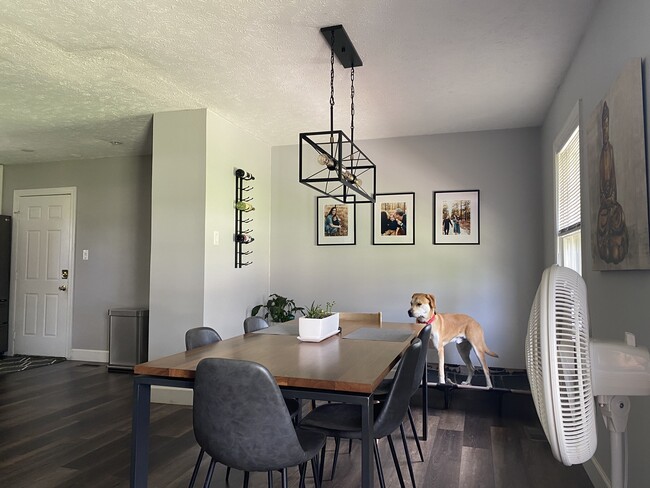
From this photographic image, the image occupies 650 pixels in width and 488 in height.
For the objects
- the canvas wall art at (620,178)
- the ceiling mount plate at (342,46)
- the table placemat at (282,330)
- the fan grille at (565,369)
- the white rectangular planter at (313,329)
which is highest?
the ceiling mount plate at (342,46)

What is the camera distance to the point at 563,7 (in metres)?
2.36

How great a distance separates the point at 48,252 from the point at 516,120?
555cm

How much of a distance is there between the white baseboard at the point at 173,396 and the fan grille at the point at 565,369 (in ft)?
10.9

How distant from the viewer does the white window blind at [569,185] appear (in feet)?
9.70

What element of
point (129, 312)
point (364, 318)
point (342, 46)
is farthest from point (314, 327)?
point (129, 312)

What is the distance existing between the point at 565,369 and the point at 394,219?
155 inches

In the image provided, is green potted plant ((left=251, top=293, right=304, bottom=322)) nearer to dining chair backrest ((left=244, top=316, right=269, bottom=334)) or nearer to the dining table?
dining chair backrest ((left=244, top=316, right=269, bottom=334))

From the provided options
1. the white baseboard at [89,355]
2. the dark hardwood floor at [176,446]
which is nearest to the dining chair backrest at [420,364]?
the dark hardwood floor at [176,446]

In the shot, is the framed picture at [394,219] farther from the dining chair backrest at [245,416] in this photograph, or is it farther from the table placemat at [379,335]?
the dining chair backrest at [245,416]

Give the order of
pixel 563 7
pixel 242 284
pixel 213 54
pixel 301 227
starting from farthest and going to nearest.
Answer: pixel 301 227, pixel 242 284, pixel 213 54, pixel 563 7

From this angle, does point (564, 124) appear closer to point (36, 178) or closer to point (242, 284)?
point (242, 284)

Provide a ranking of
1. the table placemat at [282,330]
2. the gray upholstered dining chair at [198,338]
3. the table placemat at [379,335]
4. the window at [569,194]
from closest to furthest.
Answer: the gray upholstered dining chair at [198,338]
the table placemat at [379,335]
the table placemat at [282,330]
the window at [569,194]

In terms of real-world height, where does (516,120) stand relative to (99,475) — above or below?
above

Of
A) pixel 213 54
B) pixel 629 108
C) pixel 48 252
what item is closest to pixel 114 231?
pixel 48 252
